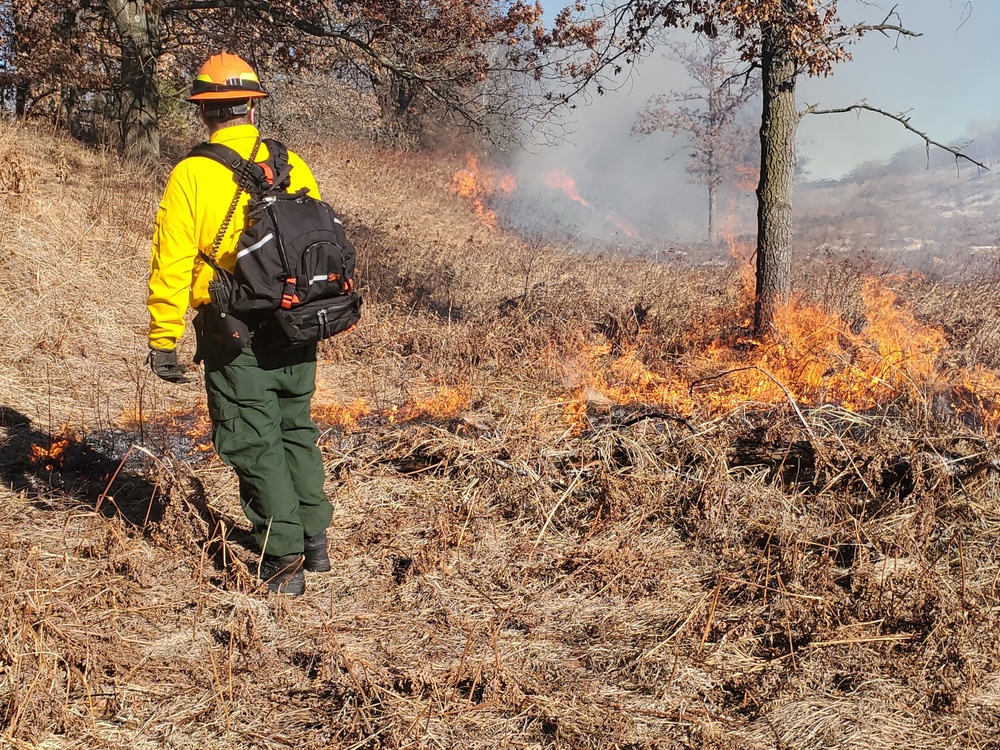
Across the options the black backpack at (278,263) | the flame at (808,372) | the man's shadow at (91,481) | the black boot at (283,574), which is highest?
the black backpack at (278,263)

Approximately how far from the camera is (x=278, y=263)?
3234mm

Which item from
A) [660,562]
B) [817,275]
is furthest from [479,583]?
[817,275]

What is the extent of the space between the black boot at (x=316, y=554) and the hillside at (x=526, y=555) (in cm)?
7

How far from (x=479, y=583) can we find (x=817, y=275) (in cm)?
826

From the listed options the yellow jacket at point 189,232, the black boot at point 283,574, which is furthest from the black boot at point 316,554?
the yellow jacket at point 189,232

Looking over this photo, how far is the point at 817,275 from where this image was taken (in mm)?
10406

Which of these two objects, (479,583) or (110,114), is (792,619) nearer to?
(479,583)

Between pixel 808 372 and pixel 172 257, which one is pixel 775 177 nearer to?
pixel 808 372

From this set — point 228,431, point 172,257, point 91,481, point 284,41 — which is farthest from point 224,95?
point 284,41

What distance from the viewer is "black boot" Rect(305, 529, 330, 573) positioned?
3750 mm

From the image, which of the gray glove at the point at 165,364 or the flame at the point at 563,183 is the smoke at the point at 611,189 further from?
the gray glove at the point at 165,364

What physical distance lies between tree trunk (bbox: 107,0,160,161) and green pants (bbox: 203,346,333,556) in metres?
9.05

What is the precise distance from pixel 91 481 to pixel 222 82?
2480 millimetres

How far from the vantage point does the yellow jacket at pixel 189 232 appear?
3143mm
